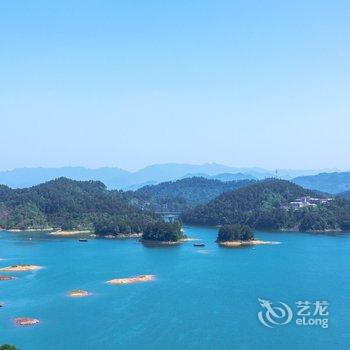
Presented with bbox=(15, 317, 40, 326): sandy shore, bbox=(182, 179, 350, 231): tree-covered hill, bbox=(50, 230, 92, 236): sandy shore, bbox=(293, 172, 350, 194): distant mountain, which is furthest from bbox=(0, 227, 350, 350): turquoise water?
bbox=(293, 172, 350, 194): distant mountain

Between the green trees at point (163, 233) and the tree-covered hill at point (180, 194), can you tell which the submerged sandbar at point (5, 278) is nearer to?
the green trees at point (163, 233)

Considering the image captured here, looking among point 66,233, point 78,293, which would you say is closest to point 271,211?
point 66,233

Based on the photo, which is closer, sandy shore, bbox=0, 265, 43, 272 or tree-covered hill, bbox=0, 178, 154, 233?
sandy shore, bbox=0, 265, 43, 272

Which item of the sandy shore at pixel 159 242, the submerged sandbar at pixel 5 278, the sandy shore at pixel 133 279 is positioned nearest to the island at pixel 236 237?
the sandy shore at pixel 159 242

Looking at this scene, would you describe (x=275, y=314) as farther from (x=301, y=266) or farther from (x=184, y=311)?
(x=301, y=266)

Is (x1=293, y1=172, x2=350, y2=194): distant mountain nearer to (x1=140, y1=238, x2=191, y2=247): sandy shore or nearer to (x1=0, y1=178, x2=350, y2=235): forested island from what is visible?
(x1=0, y1=178, x2=350, y2=235): forested island

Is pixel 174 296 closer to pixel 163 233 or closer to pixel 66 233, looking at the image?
pixel 163 233

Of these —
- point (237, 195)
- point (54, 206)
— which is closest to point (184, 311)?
point (54, 206)
